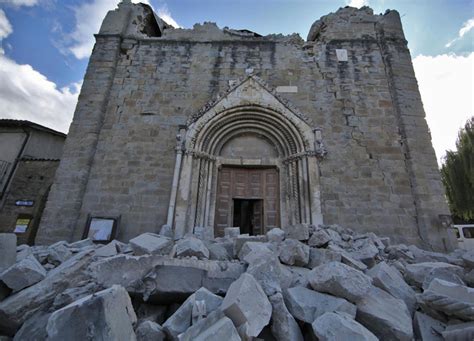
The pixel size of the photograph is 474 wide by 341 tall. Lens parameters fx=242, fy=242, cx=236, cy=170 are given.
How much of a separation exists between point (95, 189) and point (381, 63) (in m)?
9.45

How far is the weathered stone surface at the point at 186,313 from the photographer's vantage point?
70.7 inches

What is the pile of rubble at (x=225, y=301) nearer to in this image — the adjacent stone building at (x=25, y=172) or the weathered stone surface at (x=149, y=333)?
the weathered stone surface at (x=149, y=333)

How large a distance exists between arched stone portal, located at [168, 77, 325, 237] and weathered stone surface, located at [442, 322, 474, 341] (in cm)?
406

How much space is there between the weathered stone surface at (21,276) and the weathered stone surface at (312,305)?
7.84 feet

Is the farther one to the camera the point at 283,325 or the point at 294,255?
the point at 294,255

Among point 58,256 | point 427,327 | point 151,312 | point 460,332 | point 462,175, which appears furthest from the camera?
point 462,175

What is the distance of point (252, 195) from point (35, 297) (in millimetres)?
5250

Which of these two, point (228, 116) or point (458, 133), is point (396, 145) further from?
point (458, 133)

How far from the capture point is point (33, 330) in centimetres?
191

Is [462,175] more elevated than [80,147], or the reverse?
[462,175]

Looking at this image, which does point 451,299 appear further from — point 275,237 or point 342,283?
point 275,237

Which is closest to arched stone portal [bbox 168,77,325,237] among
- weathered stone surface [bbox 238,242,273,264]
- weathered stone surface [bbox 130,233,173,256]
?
weathered stone surface [bbox 130,233,173,256]

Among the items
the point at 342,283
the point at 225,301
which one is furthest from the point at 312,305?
the point at 225,301

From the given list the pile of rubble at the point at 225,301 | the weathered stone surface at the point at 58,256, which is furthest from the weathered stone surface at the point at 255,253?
the weathered stone surface at the point at 58,256
